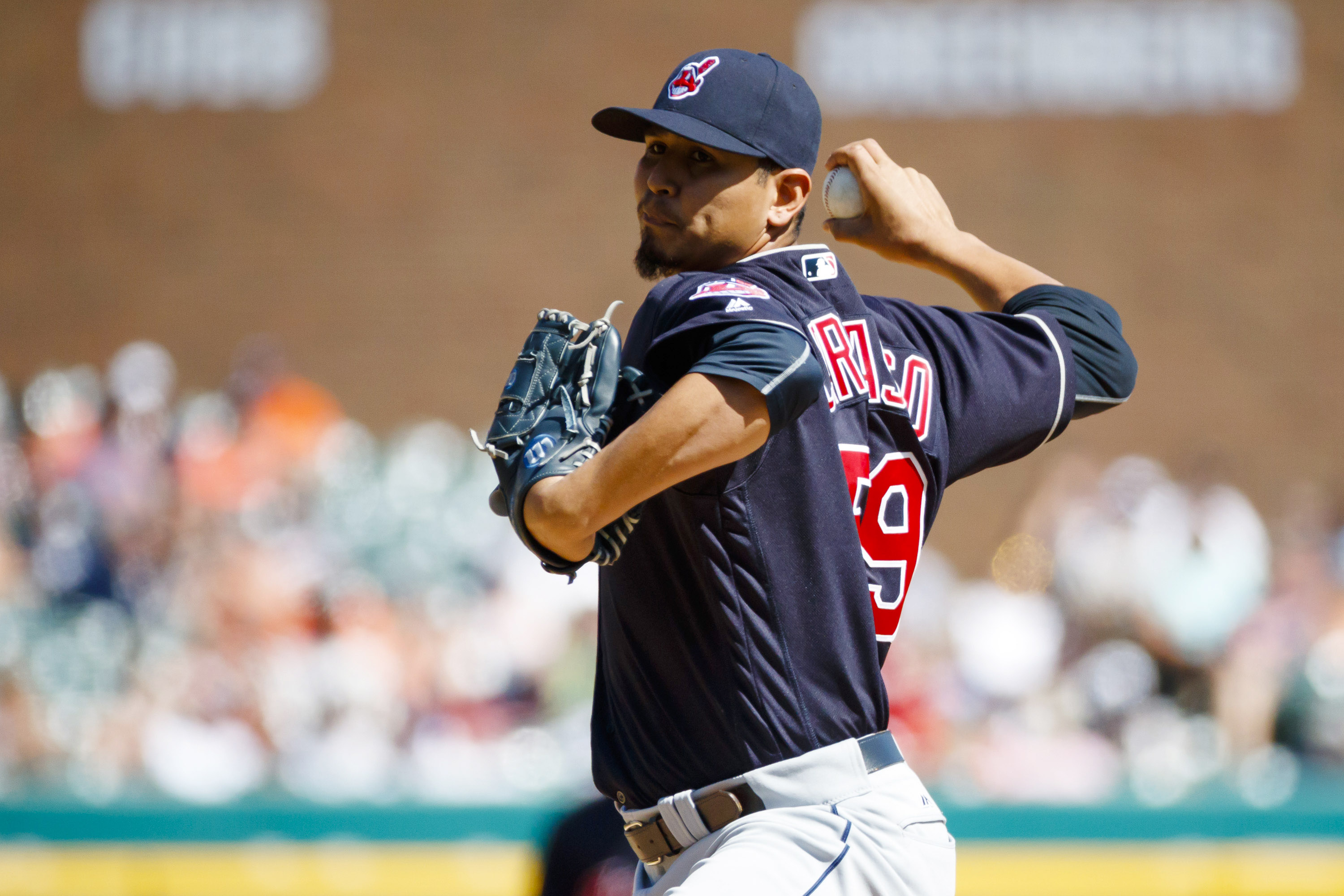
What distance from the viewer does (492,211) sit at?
9492 mm

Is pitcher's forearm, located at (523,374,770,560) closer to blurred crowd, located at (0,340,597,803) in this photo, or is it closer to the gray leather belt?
the gray leather belt

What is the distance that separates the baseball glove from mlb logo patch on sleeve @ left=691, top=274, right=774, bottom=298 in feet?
0.42

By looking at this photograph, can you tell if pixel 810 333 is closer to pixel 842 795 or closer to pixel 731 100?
pixel 731 100

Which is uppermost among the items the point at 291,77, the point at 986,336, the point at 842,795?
the point at 291,77

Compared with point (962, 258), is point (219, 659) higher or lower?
lower

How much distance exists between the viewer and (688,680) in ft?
6.43

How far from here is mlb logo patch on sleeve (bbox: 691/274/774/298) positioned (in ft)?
6.08

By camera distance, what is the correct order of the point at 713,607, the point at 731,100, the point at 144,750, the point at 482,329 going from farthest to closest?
the point at 482,329
the point at 144,750
the point at 731,100
the point at 713,607

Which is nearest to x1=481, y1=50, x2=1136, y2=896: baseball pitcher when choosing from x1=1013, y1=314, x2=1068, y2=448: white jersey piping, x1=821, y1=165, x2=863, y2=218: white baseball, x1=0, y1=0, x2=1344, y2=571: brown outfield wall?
x1=1013, y1=314, x2=1068, y2=448: white jersey piping

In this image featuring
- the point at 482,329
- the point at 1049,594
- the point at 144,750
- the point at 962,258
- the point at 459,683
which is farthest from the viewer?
the point at 482,329

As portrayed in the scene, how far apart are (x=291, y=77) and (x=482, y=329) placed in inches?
87.2

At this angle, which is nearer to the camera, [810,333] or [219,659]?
[810,333]

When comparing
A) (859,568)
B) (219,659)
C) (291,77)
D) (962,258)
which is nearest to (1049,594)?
(219,659)

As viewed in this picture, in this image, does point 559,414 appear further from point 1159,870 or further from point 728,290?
point 1159,870
